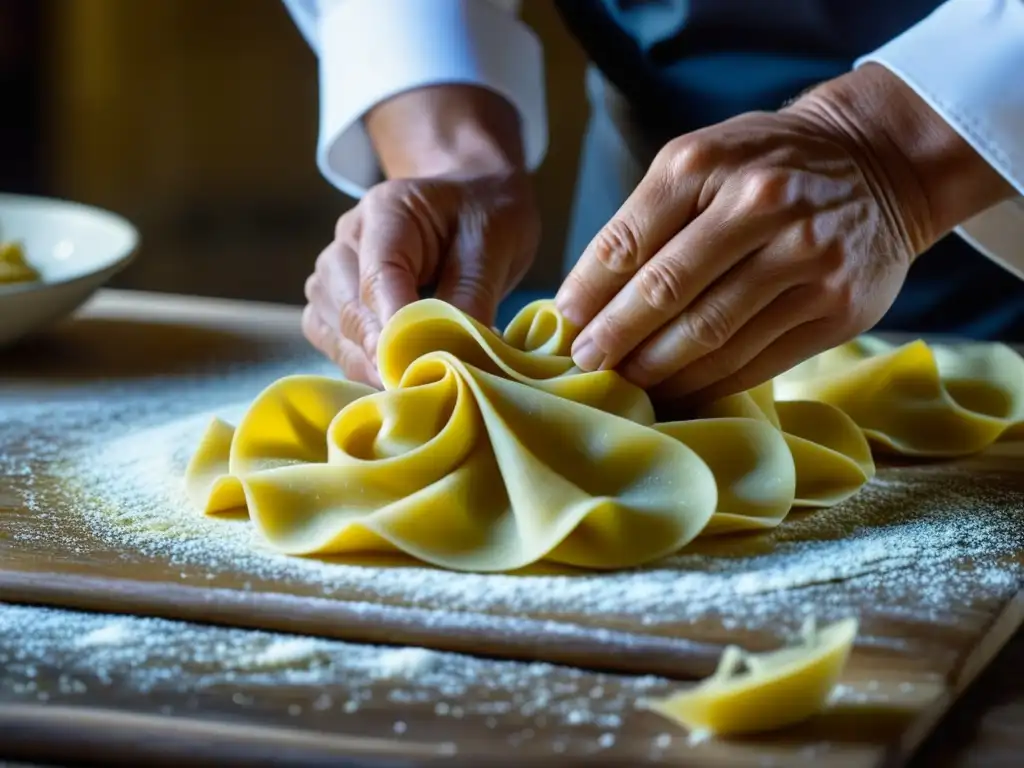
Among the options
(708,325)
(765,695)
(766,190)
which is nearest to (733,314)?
(708,325)

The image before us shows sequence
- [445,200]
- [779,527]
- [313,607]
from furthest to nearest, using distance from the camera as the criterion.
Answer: [445,200] < [779,527] < [313,607]

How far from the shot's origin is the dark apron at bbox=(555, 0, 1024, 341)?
77.8 inches

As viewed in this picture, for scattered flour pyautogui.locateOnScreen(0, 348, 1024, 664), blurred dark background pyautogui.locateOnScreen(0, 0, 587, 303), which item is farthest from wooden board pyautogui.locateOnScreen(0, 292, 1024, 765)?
blurred dark background pyautogui.locateOnScreen(0, 0, 587, 303)

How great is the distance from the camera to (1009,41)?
1519 millimetres

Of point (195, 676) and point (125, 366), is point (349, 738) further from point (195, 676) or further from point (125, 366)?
point (125, 366)

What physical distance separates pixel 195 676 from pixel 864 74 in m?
0.99

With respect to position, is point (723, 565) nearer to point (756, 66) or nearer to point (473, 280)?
point (473, 280)

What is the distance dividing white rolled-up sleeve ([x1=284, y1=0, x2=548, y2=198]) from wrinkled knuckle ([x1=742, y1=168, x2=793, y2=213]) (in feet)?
2.85

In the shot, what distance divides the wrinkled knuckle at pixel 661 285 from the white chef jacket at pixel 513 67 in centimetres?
38

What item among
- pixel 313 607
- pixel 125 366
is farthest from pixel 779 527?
pixel 125 366

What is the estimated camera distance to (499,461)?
129 centimetres

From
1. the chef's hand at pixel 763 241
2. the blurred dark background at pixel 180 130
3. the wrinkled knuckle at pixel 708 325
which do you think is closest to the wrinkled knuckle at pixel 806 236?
the chef's hand at pixel 763 241

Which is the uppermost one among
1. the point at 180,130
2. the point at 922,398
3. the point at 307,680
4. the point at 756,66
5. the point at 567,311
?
the point at 756,66

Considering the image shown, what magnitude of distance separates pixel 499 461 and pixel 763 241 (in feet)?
1.16
